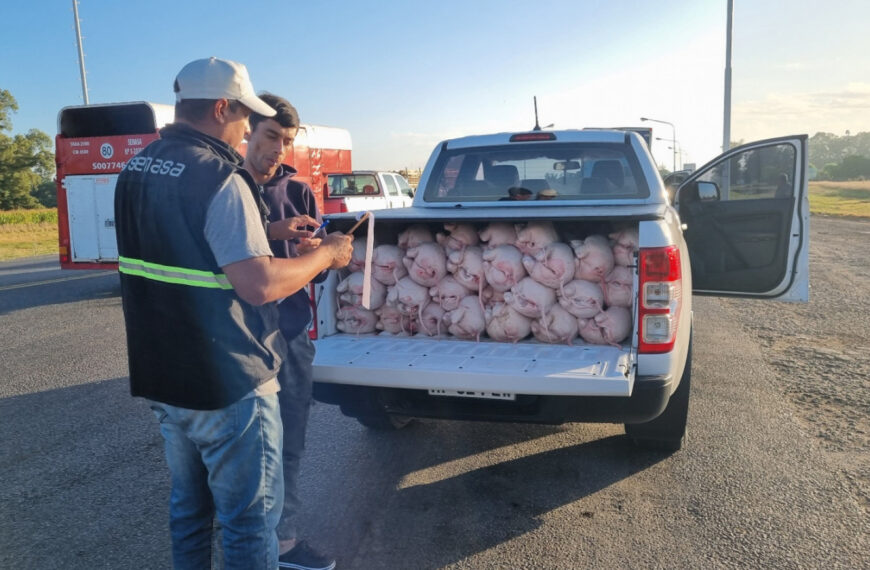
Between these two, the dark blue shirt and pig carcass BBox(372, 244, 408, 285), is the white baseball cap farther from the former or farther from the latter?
pig carcass BBox(372, 244, 408, 285)

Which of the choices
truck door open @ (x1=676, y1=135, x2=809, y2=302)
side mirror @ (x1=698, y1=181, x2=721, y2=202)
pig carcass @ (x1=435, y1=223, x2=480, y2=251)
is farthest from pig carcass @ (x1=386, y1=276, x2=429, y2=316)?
side mirror @ (x1=698, y1=181, x2=721, y2=202)

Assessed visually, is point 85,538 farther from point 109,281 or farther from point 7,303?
point 109,281

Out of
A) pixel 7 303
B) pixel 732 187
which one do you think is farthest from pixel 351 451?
pixel 7 303

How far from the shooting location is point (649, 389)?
3398 millimetres

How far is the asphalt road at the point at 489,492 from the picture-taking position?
10.6 ft

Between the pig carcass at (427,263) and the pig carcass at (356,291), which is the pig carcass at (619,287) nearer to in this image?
the pig carcass at (427,263)

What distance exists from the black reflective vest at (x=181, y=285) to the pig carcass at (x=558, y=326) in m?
2.04

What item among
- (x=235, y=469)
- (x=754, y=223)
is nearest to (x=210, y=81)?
(x=235, y=469)

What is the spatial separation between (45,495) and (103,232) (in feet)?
29.9

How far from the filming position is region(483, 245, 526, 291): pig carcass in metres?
3.96

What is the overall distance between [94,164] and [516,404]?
10.8m

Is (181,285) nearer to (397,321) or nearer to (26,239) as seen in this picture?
(397,321)

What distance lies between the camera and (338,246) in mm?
2572

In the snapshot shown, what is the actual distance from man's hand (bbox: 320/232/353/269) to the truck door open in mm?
3543
